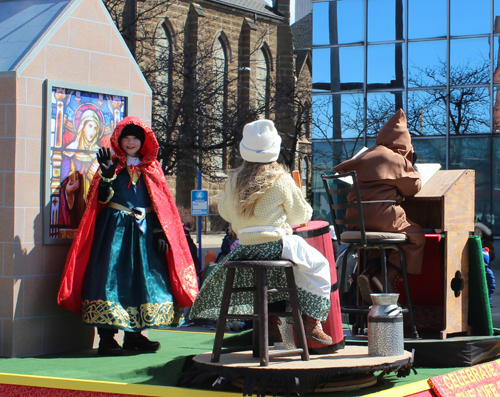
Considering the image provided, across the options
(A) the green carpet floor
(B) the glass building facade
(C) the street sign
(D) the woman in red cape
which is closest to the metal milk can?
(A) the green carpet floor

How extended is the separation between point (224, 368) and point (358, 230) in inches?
82.1

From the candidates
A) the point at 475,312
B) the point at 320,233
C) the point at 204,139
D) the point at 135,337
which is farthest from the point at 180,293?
the point at 204,139

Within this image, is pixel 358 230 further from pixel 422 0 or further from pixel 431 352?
pixel 422 0

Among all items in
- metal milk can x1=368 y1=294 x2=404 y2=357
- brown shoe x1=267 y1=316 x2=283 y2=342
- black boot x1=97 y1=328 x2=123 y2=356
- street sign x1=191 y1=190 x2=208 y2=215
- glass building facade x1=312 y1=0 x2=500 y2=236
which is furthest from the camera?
glass building facade x1=312 y1=0 x2=500 y2=236

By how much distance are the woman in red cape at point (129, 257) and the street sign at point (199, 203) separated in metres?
6.42

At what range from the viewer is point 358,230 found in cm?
566

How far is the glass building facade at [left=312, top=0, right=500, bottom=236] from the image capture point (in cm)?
1875

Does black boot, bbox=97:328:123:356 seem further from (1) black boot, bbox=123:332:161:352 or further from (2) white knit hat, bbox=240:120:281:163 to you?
(2) white knit hat, bbox=240:120:281:163

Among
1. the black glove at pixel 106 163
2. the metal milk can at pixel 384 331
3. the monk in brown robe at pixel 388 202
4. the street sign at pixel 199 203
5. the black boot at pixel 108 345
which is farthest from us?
the street sign at pixel 199 203

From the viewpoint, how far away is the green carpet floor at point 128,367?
4418mm

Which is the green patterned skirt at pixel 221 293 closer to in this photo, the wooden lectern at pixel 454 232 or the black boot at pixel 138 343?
the black boot at pixel 138 343

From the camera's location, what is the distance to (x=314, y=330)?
14.3 feet

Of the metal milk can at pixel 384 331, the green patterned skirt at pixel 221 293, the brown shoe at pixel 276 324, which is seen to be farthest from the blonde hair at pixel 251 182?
the metal milk can at pixel 384 331

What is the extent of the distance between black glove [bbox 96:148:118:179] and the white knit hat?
4.43 feet
